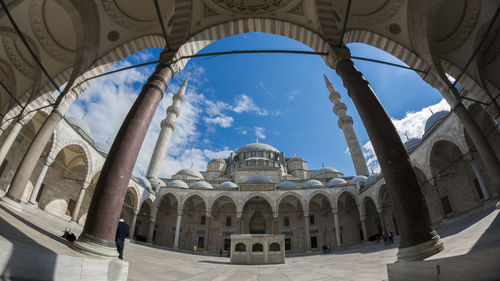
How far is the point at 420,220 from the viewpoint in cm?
321

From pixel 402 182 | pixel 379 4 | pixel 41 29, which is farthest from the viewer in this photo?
pixel 41 29

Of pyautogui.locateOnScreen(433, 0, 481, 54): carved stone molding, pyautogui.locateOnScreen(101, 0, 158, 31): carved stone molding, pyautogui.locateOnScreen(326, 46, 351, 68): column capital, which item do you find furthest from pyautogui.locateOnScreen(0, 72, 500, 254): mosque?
pyautogui.locateOnScreen(326, 46, 351, 68): column capital

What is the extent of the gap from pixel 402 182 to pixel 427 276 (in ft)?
4.27

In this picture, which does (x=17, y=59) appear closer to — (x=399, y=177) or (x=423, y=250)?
(x=399, y=177)

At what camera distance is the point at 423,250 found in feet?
9.89

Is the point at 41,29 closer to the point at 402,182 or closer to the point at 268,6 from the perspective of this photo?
the point at 268,6

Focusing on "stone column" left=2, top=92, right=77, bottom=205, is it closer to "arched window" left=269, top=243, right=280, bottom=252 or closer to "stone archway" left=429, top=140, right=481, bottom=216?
"arched window" left=269, top=243, right=280, bottom=252

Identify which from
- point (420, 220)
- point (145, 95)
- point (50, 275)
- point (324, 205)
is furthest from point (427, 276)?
point (324, 205)

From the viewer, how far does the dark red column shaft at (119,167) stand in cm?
337

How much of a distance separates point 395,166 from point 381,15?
5.46 m

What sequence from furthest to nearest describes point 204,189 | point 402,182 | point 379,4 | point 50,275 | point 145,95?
1. point 204,189
2. point 379,4
3. point 145,95
4. point 402,182
5. point 50,275

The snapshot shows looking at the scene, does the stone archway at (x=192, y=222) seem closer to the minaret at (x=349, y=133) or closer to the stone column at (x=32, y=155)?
the minaret at (x=349, y=133)

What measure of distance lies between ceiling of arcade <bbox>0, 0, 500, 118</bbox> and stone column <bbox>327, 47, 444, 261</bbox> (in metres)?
2.03

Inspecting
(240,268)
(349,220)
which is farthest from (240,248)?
(349,220)
